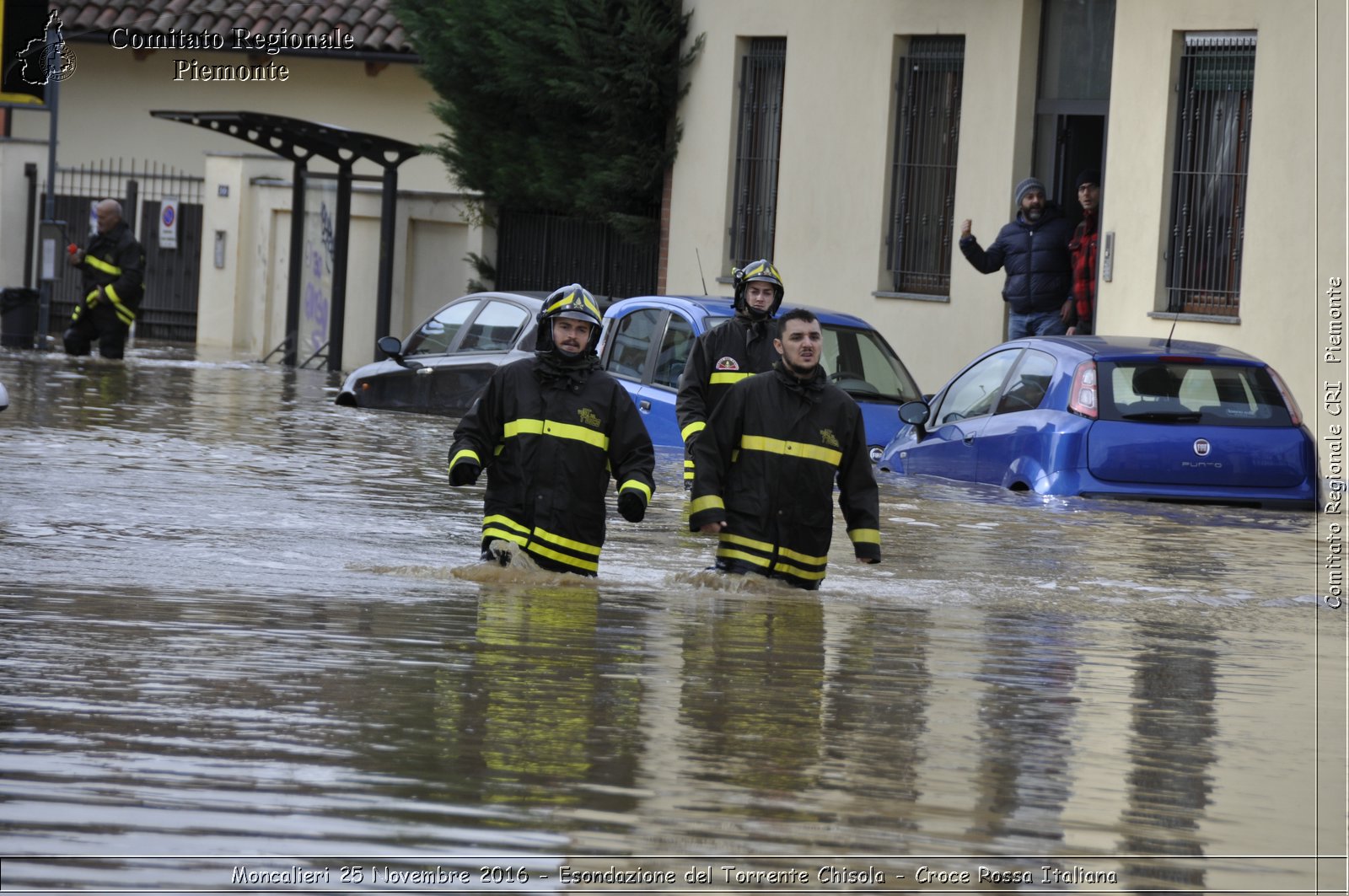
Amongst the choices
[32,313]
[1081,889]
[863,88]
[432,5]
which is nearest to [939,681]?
[1081,889]

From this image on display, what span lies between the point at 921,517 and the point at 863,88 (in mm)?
9359

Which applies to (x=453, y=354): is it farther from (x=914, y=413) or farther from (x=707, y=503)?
(x=707, y=503)

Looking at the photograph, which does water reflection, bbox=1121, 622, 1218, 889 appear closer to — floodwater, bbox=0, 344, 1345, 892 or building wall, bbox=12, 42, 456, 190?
floodwater, bbox=0, 344, 1345, 892

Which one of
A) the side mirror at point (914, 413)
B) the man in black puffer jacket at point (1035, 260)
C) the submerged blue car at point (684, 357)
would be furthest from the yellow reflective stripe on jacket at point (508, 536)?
the man in black puffer jacket at point (1035, 260)

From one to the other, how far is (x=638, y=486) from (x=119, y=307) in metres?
17.0

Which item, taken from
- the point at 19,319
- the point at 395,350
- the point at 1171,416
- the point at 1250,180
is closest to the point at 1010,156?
the point at 1250,180

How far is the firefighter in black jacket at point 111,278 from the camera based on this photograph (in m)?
24.1

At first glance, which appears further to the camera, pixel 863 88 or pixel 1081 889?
pixel 863 88

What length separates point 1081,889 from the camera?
4.69m

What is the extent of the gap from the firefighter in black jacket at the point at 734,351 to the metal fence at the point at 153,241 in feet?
67.2

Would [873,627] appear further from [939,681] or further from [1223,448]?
[1223,448]

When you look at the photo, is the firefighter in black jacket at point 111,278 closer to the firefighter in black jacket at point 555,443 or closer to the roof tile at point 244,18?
the roof tile at point 244,18

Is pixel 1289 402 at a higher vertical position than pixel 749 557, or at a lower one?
higher

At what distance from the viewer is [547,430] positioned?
8602 millimetres
